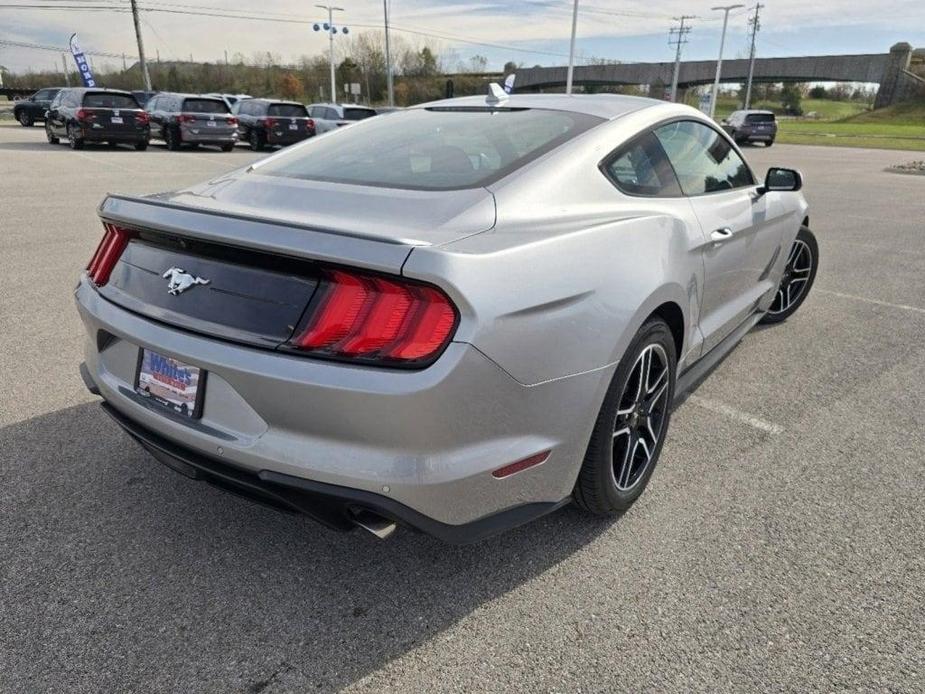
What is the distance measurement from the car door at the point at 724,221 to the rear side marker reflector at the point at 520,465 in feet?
4.60

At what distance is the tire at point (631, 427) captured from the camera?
238cm

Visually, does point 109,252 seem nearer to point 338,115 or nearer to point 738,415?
point 738,415

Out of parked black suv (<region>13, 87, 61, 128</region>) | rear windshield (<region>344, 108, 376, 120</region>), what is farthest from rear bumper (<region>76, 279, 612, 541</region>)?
parked black suv (<region>13, 87, 61, 128</region>)

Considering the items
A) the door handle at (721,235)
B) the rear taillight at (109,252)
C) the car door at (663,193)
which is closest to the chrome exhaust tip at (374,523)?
the rear taillight at (109,252)

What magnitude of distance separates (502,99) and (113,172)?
13361mm

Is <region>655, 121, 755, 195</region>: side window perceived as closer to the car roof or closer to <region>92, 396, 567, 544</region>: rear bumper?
the car roof

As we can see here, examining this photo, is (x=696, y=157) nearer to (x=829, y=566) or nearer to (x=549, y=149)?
(x=549, y=149)

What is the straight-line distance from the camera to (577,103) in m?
3.15

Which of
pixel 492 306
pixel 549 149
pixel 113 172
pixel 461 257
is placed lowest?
pixel 113 172

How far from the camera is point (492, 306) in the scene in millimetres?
1835

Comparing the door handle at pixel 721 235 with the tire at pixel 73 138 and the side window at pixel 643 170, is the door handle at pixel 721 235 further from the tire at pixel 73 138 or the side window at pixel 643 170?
the tire at pixel 73 138

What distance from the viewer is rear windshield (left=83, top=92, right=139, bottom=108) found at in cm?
1880

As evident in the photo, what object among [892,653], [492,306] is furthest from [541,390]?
[892,653]

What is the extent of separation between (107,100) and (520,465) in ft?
68.7
